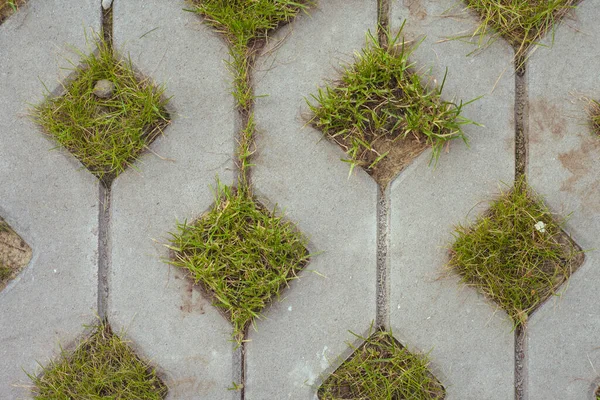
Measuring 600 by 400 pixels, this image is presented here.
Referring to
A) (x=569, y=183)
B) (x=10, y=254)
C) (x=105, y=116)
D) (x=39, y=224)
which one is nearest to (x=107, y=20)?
(x=105, y=116)

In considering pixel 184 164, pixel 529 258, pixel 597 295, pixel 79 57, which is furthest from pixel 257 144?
pixel 597 295

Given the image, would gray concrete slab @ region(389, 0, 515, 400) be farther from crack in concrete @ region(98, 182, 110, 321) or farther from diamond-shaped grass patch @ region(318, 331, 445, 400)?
crack in concrete @ region(98, 182, 110, 321)

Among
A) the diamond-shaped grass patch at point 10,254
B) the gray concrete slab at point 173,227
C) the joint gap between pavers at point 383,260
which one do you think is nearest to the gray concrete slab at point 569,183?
Answer: the joint gap between pavers at point 383,260

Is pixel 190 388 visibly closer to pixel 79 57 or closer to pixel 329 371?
pixel 329 371

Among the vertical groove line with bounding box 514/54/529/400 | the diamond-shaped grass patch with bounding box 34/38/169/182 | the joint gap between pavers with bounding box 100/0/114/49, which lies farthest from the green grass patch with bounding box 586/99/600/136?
the joint gap between pavers with bounding box 100/0/114/49

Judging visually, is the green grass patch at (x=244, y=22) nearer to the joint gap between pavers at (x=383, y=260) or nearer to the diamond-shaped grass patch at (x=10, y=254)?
the joint gap between pavers at (x=383, y=260)

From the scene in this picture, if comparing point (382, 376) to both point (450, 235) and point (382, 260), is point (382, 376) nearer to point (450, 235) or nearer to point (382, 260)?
point (382, 260)
